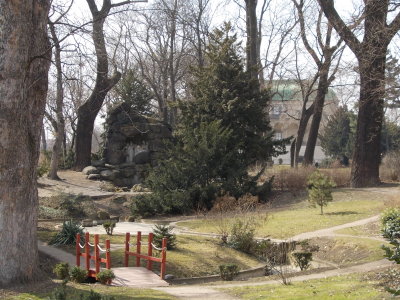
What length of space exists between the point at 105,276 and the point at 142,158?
87.1 feet

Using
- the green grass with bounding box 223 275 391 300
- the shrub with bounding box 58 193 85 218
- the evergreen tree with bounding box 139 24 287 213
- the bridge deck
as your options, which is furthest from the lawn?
the evergreen tree with bounding box 139 24 287 213

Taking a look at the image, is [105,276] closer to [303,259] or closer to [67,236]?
[67,236]

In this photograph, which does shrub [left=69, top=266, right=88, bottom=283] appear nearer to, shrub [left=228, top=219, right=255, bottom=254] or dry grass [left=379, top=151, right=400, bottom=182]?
shrub [left=228, top=219, right=255, bottom=254]

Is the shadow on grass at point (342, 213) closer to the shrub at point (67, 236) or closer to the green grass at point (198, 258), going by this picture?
the green grass at point (198, 258)

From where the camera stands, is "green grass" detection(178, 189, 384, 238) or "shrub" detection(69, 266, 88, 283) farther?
"green grass" detection(178, 189, 384, 238)

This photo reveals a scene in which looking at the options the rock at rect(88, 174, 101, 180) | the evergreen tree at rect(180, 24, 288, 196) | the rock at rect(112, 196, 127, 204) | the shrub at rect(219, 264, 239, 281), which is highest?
the evergreen tree at rect(180, 24, 288, 196)

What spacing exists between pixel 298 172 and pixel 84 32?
22649 mm

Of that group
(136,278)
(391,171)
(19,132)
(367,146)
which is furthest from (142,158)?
(19,132)

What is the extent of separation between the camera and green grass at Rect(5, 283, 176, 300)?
11789 mm

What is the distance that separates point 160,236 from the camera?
1873 centimetres

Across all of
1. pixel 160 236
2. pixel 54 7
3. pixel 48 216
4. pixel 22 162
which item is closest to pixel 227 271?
pixel 160 236

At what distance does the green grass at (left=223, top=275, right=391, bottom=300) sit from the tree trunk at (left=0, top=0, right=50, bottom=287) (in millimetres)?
4587

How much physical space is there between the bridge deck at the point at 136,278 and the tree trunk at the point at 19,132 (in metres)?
2.09

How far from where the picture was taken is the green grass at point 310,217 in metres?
22.5
